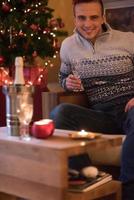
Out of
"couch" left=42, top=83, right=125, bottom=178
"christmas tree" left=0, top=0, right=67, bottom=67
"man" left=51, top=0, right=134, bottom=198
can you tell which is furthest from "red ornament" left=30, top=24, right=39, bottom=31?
"couch" left=42, top=83, right=125, bottom=178

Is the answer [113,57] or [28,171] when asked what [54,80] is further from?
[28,171]

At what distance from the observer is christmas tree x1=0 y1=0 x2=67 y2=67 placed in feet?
13.4

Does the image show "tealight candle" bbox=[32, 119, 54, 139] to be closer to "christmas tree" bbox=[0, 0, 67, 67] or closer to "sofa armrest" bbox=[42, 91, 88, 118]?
"sofa armrest" bbox=[42, 91, 88, 118]

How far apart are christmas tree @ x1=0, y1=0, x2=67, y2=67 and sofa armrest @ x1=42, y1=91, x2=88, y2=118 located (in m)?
1.54

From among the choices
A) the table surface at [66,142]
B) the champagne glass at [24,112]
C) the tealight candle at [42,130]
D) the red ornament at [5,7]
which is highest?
the red ornament at [5,7]

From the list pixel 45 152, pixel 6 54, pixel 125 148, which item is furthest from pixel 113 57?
pixel 6 54

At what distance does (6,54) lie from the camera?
409 centimetres

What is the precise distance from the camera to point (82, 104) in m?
2.68

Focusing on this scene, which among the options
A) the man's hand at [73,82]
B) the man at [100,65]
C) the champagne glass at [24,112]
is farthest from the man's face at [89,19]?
the champagne glass at [24,112]

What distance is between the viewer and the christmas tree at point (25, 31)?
13.4 feet

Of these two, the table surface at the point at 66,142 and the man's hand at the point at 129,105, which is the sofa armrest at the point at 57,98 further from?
the table surface at the point at 66,142

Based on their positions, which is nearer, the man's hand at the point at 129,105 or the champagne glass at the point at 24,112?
the champagne glass at the point at 24,112

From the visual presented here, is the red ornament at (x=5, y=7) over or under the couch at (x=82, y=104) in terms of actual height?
over

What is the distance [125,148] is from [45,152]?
1.57 ft
